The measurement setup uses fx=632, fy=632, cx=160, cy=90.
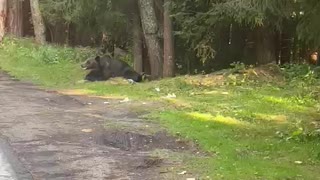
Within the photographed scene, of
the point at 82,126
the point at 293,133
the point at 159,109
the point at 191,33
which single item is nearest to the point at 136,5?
the point at 191,33

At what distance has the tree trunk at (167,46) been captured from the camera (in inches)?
722

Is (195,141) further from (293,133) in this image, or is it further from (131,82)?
(131,82)

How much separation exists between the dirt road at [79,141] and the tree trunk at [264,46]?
7712 mm

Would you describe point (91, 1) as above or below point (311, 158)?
above

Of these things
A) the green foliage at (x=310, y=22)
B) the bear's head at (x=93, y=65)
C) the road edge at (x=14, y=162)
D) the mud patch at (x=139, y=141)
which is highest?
the green foliage at (x=310, y=22)

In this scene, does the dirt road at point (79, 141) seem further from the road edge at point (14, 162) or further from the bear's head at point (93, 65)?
the bear's head at point (93, 65)

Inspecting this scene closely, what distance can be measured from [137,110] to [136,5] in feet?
28.6

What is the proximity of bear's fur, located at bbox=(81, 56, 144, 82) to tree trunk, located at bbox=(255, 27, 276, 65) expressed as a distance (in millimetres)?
4043

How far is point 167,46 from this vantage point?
61.6 ft

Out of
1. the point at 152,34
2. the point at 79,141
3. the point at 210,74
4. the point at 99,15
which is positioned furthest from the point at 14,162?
→ the point at 99,15

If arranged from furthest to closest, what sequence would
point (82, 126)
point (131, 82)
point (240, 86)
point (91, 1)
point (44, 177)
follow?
point (91, 1) → point (131, 82) → point (240, 86) → point (82, 126) → point (44, 177)

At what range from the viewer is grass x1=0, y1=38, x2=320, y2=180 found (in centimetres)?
798

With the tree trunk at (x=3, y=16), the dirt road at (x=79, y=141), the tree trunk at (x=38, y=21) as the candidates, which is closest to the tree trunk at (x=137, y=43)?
the dirt road at (x=79, y=141)

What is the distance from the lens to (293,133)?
9.73 meters
